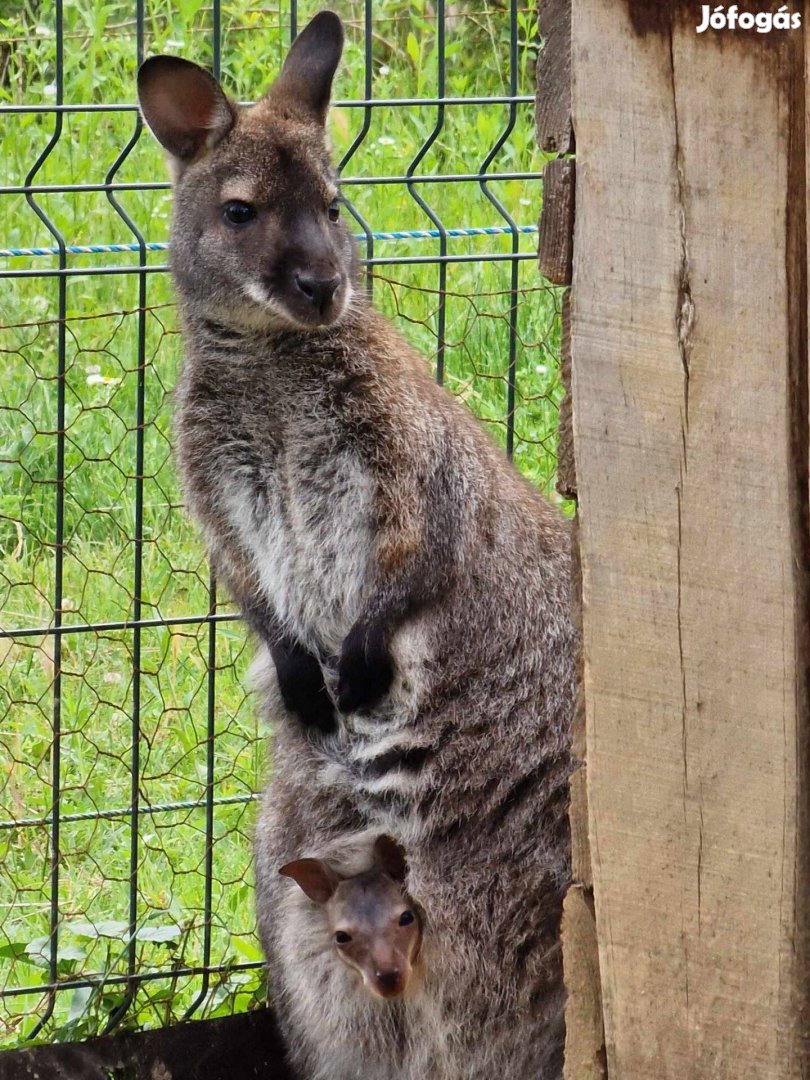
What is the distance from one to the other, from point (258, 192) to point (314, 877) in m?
1.68

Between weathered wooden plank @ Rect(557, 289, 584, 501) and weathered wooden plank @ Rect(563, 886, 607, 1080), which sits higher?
weathered wooden plank @ Rect(557, 289, 584, 501)

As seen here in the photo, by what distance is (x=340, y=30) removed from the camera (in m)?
4.46

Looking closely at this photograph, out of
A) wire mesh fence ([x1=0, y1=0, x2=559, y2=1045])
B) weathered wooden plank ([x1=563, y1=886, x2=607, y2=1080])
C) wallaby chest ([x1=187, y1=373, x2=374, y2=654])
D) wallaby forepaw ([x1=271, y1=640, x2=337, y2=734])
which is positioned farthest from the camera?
wire mesh fence ([x1=0, y1=0, x2=559, y2=1045])

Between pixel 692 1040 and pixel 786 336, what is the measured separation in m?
1.35

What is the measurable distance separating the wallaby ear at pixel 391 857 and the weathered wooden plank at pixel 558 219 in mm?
1611

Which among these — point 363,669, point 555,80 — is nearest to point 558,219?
point 555,80

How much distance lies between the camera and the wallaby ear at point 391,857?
421 centimetres

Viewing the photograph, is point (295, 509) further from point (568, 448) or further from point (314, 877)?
point (568, 448)

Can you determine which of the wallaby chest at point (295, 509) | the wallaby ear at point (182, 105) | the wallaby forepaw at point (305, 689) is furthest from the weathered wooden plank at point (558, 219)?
the wallaby forepaw at point (305, 689)

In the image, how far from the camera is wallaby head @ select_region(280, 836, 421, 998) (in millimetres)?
4031

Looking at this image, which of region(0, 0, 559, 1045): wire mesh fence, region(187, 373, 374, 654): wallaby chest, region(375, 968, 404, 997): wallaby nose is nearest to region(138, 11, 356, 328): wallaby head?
region(0, 0, 559, 1045): wire mesh fence

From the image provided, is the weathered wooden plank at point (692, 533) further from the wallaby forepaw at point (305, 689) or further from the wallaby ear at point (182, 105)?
the wallaby ear at point (182, 105)

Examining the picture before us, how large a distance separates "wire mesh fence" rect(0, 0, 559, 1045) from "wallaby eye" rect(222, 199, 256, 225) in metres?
0.30

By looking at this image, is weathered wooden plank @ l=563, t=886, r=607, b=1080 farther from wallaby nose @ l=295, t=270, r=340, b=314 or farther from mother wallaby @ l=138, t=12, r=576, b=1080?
wallaby nose @ l=295, t=270, r=340, b=314
